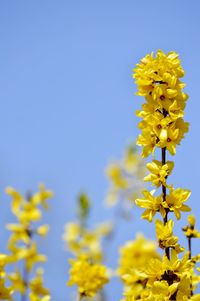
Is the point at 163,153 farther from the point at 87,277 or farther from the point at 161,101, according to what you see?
the point at 87,277

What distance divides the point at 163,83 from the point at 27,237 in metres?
2.61

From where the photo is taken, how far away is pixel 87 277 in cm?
341

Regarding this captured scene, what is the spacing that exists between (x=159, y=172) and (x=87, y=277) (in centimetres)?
123

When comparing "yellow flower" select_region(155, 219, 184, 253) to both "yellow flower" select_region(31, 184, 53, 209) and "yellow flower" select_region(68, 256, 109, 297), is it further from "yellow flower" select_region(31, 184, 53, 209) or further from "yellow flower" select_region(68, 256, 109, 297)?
"yellow flower" select_region(31, 184, 53, 209)

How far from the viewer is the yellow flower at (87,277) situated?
338 cm

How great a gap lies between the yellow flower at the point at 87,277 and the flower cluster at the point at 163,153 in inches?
30.3

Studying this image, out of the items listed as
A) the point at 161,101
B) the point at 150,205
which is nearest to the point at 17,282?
the point at 150,205

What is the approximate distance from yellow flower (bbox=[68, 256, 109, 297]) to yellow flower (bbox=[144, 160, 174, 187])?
3.85 feet

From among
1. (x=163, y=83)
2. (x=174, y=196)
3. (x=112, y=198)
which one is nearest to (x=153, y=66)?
(x=163, y=83)

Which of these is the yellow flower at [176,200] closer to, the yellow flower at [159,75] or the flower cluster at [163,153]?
the flower cluster at [163,153]

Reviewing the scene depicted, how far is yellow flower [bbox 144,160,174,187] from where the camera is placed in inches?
95.0

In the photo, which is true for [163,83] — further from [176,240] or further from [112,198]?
[112,198]

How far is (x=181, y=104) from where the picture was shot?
2.56 m

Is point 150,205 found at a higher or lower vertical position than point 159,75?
lower
